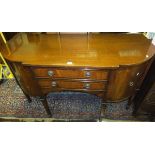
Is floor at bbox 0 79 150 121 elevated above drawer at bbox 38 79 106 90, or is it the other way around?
drawer at bbox 38 79 106 90

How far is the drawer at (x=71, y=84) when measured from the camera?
1.53m

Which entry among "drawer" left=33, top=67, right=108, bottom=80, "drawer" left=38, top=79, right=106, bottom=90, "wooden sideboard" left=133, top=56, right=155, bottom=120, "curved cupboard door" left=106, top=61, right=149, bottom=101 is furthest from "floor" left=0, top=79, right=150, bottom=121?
"drawer" left=33, top=67, right=108, bottom=80

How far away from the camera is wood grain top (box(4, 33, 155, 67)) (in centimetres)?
135

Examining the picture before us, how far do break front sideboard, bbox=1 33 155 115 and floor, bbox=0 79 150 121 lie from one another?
443mm

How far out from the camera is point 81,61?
1.35 meters

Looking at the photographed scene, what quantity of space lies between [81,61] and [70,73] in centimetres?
16

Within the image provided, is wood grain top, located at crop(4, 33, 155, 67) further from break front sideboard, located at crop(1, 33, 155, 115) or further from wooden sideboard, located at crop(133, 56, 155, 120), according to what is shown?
wooden sideboard, located at crop(133, 56, 155, 120)

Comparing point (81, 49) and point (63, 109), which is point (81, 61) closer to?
point (81, 49)

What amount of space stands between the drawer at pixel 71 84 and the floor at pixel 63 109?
1.72 feet

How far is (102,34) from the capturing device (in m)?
1.70

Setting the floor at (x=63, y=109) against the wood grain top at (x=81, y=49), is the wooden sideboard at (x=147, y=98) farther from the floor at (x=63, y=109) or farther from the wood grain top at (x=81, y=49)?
the wood grain top at (x=81, y=49)
